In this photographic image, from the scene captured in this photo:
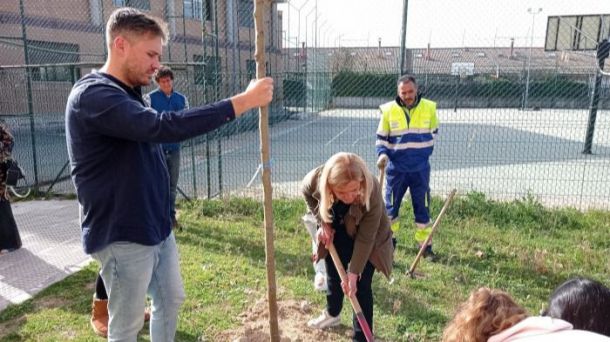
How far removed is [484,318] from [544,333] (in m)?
0.23

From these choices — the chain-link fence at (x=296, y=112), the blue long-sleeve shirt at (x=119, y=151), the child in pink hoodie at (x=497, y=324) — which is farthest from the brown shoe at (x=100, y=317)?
the chain-link fence at (x=296, y=112)

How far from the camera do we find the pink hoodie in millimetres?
1376

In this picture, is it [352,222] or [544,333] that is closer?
[544,333]

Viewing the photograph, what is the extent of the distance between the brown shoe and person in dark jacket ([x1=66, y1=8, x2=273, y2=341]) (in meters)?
1.35

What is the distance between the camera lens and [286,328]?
3.56 m

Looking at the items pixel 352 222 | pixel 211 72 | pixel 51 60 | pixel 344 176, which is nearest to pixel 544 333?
pixel 344 176

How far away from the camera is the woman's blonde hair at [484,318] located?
1613 millimetres

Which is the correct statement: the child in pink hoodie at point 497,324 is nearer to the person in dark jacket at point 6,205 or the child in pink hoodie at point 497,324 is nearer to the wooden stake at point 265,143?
the wooden stake at point 265,143

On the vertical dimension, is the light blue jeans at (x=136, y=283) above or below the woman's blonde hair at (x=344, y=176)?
below

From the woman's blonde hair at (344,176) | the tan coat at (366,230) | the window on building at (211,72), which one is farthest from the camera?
the window on building at (211,72)

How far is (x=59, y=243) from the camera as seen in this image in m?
5.46

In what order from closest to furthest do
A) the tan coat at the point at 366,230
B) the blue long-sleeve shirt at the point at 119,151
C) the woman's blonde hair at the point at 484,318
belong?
the woman's blonde hair at the point at 484,318 → the blue long-sleeve shirt at the point at 119,151 → the tan coat at the point at 366,230

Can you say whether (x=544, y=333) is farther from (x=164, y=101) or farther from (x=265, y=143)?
(x=164, y=101)

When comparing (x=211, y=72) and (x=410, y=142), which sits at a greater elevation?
(x=211, y=72)
